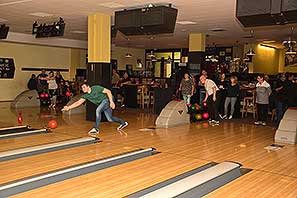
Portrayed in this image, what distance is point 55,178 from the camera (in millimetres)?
4039

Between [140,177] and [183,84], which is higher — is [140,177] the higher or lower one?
the lower one

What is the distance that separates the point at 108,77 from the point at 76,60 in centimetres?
830

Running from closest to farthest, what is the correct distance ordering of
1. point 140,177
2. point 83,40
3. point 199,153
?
point 140,177 → point 199,153 → point 83,40

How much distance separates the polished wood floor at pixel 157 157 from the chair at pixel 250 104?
1648mm

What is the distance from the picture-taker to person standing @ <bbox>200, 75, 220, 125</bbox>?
339 inches

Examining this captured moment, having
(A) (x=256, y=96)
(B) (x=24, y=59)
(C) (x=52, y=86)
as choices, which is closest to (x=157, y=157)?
(A) (x=256, y=96)

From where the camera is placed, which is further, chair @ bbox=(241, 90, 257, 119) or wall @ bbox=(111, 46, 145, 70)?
wall @ bbox=(111, 46, 145, 70)

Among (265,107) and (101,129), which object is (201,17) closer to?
(265,107)

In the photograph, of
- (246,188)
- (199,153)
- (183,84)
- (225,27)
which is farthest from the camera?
(225,27)

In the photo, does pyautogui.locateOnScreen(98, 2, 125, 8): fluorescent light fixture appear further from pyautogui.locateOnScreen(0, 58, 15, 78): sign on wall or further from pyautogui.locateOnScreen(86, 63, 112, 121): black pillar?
pyautogui.locateOnScreen(0, 58, 15, 78): sign on wall

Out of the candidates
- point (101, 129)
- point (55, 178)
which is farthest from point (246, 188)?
point (101, 129)

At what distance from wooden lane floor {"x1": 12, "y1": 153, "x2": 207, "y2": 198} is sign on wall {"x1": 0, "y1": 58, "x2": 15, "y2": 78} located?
10565mm

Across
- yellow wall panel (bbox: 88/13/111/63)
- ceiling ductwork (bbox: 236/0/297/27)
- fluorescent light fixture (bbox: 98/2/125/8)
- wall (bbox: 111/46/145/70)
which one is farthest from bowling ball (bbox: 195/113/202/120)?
wall (bbox: 111/46/145/70)

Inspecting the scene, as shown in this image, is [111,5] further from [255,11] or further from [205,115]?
[205,115]
